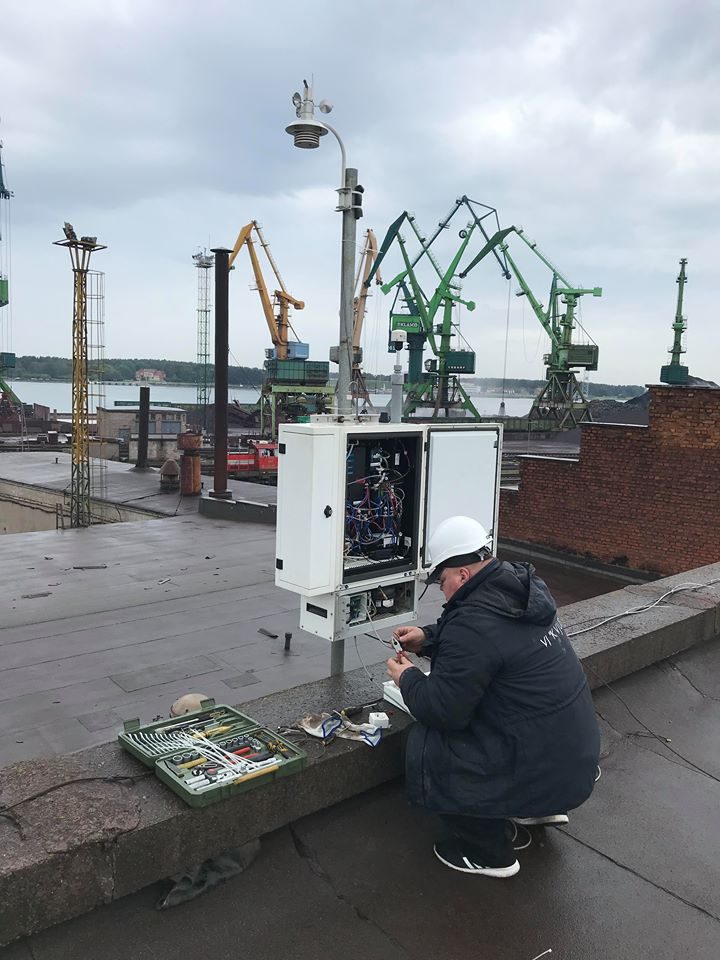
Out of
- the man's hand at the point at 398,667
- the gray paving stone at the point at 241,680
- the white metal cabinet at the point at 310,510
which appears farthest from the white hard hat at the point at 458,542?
the gray paving stone at the point at 241,680

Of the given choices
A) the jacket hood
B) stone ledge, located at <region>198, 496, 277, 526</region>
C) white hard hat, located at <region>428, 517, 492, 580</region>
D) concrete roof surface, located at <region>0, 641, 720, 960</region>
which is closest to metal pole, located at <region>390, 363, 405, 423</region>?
white hard hat, located at <region>428, 517, 492, 580</region>

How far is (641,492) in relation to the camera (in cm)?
1345

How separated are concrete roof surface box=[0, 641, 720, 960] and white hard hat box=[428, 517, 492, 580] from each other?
1204 mm

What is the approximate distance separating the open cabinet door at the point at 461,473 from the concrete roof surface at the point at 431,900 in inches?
68.6

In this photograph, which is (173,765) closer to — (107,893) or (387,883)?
(107,893)

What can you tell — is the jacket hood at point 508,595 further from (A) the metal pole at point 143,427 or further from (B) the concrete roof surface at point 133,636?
(A) the metal pole at point 143,427

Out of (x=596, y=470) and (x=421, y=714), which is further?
(x=596, y=470)

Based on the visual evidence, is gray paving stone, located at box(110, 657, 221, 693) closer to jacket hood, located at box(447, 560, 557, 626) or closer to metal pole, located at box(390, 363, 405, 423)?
metal pole, located at box(390, 363, 405, 423)

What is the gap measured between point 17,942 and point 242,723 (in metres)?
1.13

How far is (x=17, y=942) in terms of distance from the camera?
2328 mm

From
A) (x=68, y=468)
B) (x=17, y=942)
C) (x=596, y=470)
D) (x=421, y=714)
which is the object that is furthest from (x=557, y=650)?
(x=68, y=468)

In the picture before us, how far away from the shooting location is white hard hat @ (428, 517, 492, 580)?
278 cm

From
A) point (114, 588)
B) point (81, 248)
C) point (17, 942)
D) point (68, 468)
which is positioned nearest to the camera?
point (17, 942)

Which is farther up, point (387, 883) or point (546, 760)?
point (546, 760)
